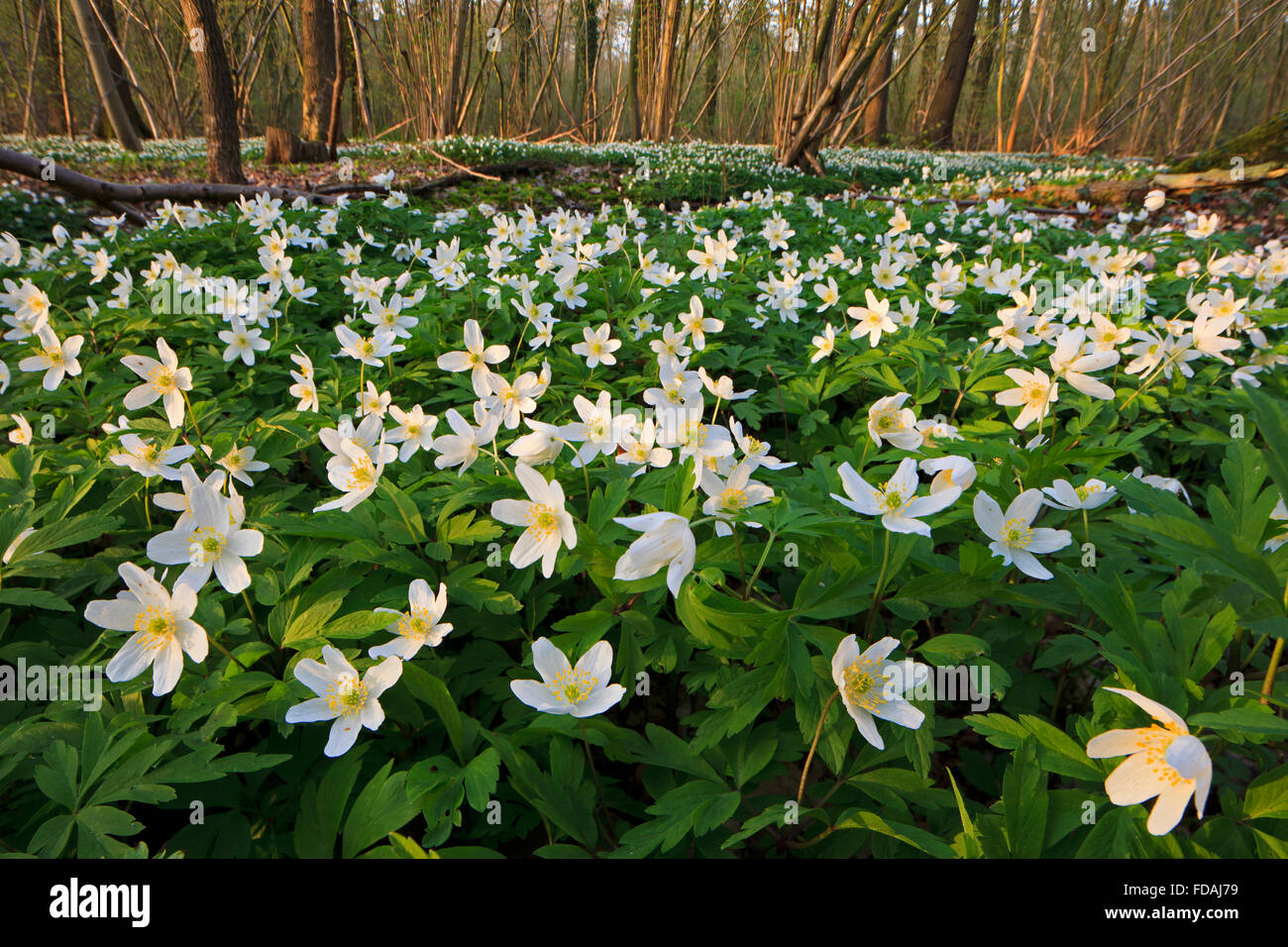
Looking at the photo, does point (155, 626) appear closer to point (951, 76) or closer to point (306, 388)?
point (306, 388)

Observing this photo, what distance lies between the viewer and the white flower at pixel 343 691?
1202mm

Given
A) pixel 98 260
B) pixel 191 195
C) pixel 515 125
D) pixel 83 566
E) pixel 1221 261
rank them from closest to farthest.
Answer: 1. pixel 83 566
2. pixel 1221 261
3. pixel 98 260
4. pixel 191 195
5. pixel 515 125

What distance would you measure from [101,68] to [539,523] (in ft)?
57.3

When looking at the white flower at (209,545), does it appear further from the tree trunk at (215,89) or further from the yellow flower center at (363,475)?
the tree trunk at (215,89)

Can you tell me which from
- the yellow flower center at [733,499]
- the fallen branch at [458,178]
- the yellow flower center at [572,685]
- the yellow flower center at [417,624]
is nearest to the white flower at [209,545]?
the yellow flower center at [417,624]

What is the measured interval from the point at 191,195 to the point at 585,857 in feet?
26.2

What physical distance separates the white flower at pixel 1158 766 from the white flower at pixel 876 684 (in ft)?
0.85

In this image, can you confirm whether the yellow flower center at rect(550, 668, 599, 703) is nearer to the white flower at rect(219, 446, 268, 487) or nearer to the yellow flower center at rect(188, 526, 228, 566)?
the yellow flower center at rect(188, 526, 228, 566)

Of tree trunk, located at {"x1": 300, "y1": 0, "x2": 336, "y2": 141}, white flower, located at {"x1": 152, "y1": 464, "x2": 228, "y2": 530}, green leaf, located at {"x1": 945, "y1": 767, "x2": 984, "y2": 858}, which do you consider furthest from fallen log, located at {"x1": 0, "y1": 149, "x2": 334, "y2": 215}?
tree trunk, located at {"x1": 300, "y1": 0, "x2": 336, "y2": 141}

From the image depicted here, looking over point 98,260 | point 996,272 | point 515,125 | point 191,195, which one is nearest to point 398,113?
point 515,125

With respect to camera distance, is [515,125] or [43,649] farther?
[515,125]

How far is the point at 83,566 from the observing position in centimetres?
167

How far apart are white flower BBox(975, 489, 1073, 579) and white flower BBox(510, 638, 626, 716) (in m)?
0.80
